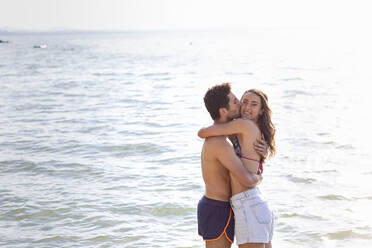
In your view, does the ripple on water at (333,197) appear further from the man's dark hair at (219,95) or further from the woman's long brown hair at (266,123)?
the man's dark hair at (219,95)

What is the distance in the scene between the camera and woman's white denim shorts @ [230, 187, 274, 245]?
4109 mm

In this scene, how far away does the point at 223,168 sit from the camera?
423 centimetres

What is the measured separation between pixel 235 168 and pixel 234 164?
0.03 meters

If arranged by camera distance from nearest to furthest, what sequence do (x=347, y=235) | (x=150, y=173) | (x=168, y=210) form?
(x=347, y=235)
(x=168, y=210)
(x=150, y=173)

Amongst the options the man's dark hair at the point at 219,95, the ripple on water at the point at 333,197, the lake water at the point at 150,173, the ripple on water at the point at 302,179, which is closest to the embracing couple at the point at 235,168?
the man's dark hair at the point at 219,95

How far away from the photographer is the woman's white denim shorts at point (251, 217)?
→ 4.11 m

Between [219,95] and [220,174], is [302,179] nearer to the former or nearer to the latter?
[220,174]

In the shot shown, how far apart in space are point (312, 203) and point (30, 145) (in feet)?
25.5

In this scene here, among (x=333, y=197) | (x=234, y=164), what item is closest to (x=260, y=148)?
(x=234, y=164)

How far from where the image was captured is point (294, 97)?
21.1 m

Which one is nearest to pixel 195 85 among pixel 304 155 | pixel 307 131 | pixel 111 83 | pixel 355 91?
pixel 111 83

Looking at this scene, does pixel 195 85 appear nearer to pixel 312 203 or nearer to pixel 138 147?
pixel 138 147

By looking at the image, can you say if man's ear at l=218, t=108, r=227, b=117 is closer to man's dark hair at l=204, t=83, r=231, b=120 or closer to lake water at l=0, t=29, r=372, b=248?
man's dark hair at l=204, t=83, r=231, b=120

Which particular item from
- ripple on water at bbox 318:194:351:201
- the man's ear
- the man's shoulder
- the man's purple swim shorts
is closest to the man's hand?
the man's shoulder
